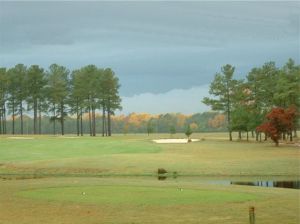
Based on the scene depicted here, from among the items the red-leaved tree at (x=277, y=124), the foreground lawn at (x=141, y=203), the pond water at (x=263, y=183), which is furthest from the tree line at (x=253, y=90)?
the foreground lawn at (x=141, y=203)

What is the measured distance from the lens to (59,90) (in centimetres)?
11925

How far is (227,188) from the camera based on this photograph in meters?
31.3

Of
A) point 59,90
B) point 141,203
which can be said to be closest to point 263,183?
point 141,203

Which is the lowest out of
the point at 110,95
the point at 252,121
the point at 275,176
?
the point at 275,176

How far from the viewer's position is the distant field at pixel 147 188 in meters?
21.5

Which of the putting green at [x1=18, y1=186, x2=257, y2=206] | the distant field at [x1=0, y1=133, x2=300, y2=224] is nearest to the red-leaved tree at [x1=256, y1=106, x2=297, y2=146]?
the distant field at [x1=0, y1=133, x2=300, y2=224]

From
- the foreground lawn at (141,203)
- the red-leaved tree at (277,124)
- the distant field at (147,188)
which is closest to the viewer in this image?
the foreground lawn at (141,203)

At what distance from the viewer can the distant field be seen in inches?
848

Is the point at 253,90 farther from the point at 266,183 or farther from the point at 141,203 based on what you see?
the point at 141,203

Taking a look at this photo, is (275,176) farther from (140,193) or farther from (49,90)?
(49,90)

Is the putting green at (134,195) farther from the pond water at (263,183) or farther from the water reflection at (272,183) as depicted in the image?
the water reflection at (272,183)

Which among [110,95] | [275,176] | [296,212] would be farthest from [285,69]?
[296,212]

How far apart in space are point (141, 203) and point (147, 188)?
21.4 feet

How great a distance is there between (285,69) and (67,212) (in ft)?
245
